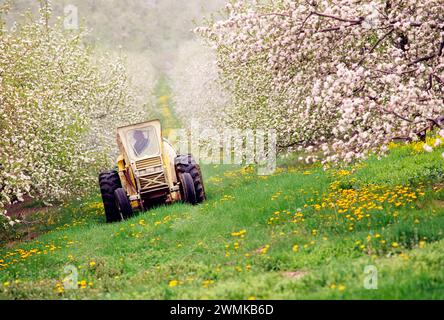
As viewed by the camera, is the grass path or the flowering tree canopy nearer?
the flowering tree canopy

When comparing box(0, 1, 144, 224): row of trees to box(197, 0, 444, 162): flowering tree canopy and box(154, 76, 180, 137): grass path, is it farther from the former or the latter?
box(154, 76, 180, 137): grass path

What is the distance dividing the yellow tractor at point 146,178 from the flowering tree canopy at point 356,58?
5269 millimetres

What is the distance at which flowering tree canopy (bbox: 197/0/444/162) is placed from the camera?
10023 mm

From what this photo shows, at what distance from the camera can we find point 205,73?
4534cm

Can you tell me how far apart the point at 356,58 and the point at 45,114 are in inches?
453

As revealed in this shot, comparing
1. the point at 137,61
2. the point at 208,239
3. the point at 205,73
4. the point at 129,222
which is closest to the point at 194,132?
the point at 205,73

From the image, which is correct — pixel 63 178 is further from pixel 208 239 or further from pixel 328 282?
pixel 328 282

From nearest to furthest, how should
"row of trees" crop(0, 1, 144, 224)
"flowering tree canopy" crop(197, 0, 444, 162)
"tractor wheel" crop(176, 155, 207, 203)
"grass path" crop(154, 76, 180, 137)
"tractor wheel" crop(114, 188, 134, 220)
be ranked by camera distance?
1. "flowering tree canopy" crop(197, 0, 444, 162)
2. "row of trees" crop(0, 1, 144, 224)
3. "tractor wheel" crop(114, 188, 134, 220)
4. "tractor wheel" crop(176, 155, 207, 203)
5. "grass path" crop(154, 76, 180, 137)

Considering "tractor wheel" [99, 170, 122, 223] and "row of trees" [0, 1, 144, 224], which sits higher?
"row of trees" [0, 1, 144, 224]

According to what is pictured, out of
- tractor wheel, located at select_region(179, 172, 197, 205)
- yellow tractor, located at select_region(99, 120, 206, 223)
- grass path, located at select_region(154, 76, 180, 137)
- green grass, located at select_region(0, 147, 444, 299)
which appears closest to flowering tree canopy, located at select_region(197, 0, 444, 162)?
green grass, located at select_region(0, 147, 444, 299)

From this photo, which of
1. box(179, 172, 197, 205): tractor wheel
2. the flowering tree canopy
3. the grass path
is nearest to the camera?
the flowering tree canopy

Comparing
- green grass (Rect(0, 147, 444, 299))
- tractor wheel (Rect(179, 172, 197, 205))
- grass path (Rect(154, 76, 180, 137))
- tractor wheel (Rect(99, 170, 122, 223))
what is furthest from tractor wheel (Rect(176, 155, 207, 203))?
grass path (Rect(154, 76, 180, 137))

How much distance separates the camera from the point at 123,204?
53.9ft

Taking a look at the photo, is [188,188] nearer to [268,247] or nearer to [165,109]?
[268,247]
